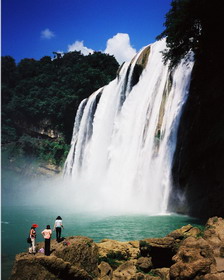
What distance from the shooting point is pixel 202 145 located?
13.4 meters

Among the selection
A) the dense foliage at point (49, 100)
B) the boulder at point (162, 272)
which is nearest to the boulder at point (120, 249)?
the boulder at point (162, 272)

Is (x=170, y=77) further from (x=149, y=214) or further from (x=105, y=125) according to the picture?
(x=105, y=125)

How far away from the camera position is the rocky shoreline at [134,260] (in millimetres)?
5398

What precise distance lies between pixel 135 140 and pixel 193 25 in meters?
9.71

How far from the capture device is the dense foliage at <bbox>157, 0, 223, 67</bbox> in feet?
39.8

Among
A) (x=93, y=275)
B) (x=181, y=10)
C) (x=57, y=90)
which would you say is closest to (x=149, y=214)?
(x=93, y=275)

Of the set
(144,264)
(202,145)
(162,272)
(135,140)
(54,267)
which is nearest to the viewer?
(54,267)

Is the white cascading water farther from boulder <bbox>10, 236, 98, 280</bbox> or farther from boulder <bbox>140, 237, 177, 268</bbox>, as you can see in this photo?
boulder <bbox>10, 236, 98, 280</bbox>

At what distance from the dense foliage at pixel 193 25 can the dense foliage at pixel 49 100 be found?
31174 millimetres

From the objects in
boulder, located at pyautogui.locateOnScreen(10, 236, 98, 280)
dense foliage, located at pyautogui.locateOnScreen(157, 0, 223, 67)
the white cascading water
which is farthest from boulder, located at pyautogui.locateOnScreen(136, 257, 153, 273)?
dense foliage, located at pyautogui.locateOnScreen(157, 0, 223, 67)

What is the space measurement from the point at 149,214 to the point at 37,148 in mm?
32404

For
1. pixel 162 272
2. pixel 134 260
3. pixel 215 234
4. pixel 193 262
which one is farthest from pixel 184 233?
pixel 193 262

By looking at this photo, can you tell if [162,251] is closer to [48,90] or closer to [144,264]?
[144,264]

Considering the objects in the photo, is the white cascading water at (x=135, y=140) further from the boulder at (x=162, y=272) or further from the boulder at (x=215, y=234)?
the boulder at (x=162, y=272)
